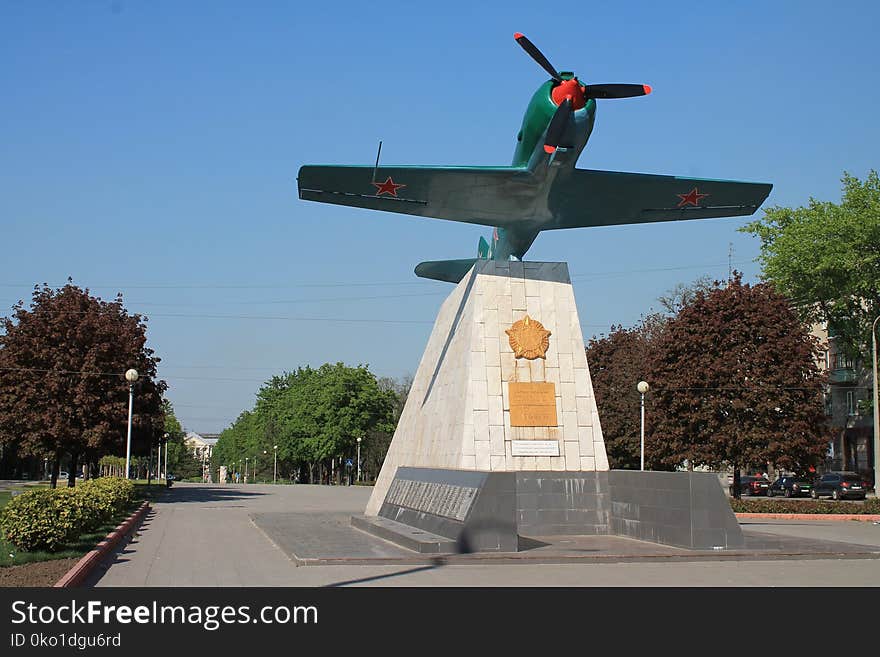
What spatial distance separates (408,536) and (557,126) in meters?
8.80

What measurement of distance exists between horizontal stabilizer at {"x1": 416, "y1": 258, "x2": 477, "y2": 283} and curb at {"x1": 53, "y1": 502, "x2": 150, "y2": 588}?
1033 cm

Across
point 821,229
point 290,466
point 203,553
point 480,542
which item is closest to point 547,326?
point 480,542

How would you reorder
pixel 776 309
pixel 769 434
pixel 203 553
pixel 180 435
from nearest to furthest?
pixel 203 553 < pixel 769 434 < pixel 776 309 < pixel 180 435

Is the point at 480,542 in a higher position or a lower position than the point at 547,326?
lower

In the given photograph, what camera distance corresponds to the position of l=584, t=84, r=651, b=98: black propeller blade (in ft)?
59.4

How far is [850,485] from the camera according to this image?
136ft

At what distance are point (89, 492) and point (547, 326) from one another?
10669 millimetres

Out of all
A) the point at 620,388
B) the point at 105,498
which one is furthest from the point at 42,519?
the point at 620,388

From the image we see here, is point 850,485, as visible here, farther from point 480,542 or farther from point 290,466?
point 290,466

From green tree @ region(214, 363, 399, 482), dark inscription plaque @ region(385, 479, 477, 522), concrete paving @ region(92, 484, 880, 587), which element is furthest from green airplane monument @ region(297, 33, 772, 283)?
green tree @ region(214, 363, 399, 482)

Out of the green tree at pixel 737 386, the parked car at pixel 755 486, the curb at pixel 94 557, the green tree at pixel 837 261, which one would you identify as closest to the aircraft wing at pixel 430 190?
the curb at pixel 94 557

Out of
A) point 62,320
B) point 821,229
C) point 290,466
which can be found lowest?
point 290,466

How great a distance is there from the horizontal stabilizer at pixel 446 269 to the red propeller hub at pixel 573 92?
7.26 metres

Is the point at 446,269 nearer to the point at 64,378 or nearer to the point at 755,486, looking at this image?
the point at 64,378
